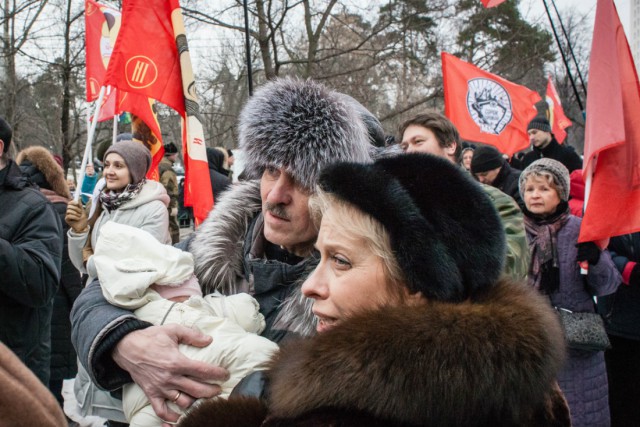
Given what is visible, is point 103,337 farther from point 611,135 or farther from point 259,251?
point 611,135

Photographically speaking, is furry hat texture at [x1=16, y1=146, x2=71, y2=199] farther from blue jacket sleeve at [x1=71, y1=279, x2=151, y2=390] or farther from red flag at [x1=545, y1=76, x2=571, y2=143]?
red flag at [x1=545, y1=76, x2=571, y2=143]

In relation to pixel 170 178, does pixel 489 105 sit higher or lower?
higher

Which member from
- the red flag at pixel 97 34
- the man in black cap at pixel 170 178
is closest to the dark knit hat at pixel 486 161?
the red flag at pixel 97 34

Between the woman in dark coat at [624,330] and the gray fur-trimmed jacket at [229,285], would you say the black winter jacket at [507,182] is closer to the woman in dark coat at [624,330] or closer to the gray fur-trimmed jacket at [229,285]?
the woman in dark coat at [624,330]

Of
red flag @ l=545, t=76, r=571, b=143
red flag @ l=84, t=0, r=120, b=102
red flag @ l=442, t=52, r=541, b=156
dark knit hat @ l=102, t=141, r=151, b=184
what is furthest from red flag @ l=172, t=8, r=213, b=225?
red flag @ l=545, t=76, r=571, b=143

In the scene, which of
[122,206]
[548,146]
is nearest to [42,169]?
[122,206]

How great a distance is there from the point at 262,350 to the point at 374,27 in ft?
29.8

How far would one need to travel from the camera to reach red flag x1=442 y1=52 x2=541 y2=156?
6641 millimetres

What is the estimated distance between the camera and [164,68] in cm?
434

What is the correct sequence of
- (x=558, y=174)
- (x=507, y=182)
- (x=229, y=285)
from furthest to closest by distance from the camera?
(x=507, y=182), (x=558, y=174), (x=229, y=285)

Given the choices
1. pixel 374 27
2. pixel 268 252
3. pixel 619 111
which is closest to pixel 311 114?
pixel 268 252

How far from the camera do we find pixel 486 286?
1.32m

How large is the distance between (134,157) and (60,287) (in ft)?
4.04

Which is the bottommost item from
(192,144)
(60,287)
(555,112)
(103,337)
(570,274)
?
(60,287)
